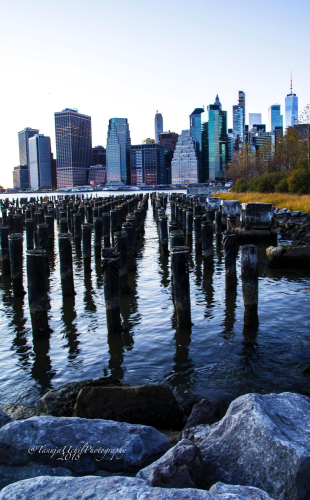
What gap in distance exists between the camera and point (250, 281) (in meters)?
9.55

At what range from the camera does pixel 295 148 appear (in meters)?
50.0

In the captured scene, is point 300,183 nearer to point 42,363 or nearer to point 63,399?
point 42,363

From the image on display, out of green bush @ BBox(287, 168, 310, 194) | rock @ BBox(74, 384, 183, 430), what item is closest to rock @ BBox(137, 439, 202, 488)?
rock @ BBox(74, 384, 183, 430)

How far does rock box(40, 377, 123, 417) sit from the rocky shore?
99 cm

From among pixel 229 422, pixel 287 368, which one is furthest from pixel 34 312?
pixel 229 422

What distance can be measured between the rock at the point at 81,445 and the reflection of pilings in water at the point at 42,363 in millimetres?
3288

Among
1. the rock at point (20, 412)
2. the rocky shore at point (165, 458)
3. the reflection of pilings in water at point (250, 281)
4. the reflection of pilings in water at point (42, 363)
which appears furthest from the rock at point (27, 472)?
the reflection of pilings in water at point (250, 281)

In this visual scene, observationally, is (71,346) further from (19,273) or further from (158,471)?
(158,471)

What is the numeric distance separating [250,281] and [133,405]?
4.84 meters

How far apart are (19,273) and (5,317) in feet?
6.59

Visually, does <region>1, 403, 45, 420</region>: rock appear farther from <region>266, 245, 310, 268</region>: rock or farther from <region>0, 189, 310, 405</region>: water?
<region>266, 245, 310, 268</region>: rock

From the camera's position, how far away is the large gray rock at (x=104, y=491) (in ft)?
10.4

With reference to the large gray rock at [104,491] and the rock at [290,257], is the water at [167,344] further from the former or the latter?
the large gray rock at [104,491]

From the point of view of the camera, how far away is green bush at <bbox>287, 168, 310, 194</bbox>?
32.8 m
